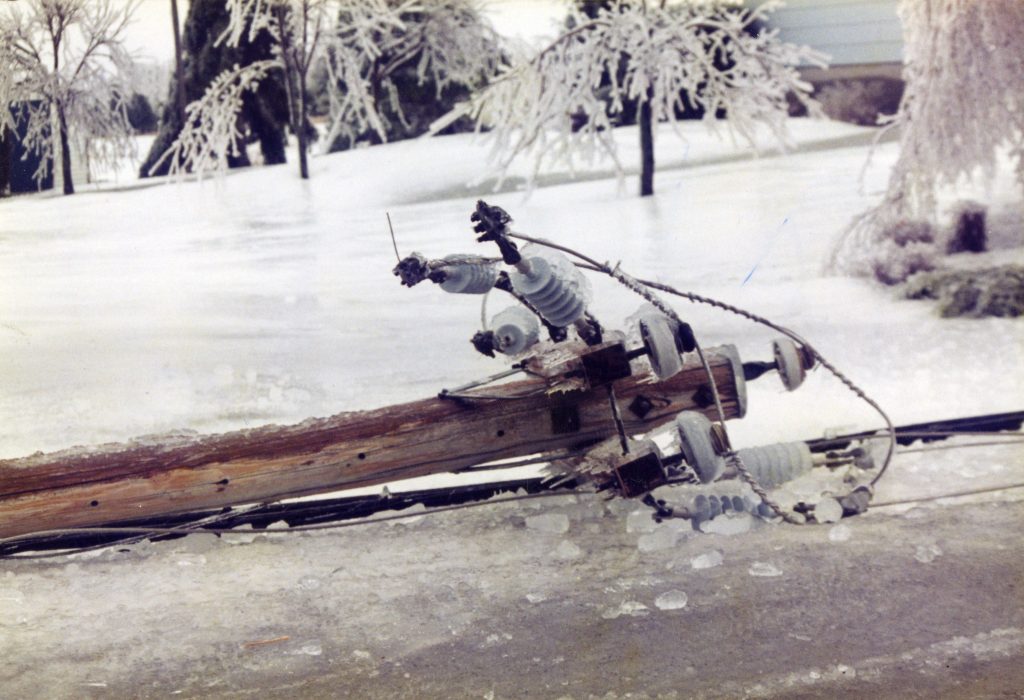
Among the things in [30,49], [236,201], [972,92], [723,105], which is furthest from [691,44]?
[30,49]

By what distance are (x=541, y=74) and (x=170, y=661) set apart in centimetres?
180

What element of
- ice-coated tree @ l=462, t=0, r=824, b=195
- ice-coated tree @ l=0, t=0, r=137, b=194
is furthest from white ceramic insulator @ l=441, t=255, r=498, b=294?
ice-coated tree @ l=0, t=0, r=137, b=194

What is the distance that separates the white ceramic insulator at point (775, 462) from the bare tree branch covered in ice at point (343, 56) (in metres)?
1.29

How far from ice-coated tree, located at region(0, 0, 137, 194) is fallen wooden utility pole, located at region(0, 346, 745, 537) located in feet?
2.61

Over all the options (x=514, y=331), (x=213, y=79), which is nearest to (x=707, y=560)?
(x=514, y=331)

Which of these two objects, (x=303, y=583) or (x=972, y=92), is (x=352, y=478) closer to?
(x=303, y=583)

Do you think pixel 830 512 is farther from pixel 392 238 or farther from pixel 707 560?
pixel 392 238

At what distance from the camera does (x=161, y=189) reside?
2615mm

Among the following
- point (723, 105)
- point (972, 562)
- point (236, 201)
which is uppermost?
point (723, 105)

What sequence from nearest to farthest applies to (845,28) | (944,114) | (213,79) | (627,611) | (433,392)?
(627,611) < (213,79) < (433,392) < (845,28) < (944,114)

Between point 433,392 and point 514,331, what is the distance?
62 centimetres

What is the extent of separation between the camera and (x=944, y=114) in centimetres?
317

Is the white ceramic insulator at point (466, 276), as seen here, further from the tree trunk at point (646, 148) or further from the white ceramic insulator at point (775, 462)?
the tree trunk at point (646, 148)

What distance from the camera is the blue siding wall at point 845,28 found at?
292 cm
